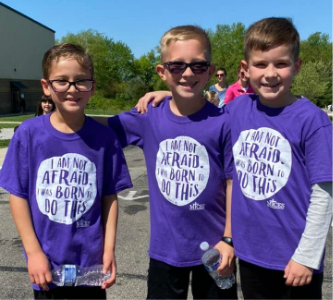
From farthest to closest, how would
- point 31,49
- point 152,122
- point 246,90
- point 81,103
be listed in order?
point 31,49 < point 246,90 < point 152,122 < point 81,103

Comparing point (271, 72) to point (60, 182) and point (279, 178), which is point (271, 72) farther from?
point (60, 182)

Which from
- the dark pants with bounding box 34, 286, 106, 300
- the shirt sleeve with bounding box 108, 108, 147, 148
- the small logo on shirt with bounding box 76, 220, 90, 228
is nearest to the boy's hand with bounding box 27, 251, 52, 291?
the dark pants with bounding box 34, 286, 106, 300

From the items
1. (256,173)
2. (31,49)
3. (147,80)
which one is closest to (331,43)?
(147,80)

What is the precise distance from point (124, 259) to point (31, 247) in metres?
2.12

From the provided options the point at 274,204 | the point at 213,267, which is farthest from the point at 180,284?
the point at 274,204

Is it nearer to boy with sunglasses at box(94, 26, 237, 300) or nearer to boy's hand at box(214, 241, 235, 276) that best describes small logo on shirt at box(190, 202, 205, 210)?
boy with sunglasses at box(94, 26, 237, 300)

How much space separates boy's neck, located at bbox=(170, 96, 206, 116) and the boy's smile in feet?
1.10

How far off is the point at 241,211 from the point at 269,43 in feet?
2.92

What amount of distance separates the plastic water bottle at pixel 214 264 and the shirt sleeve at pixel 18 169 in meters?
1.01

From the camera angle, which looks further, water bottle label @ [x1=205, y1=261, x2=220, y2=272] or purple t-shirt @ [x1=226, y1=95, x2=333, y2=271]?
water bottle label @ [x1=205, y1=261, x2=220, y2=272]

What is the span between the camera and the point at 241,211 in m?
2.09

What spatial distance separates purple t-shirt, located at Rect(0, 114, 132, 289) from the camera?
2025 millimetres

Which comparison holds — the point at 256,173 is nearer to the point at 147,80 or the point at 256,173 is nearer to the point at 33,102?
the point at 33,102

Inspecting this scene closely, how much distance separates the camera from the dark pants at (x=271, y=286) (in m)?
2.00
